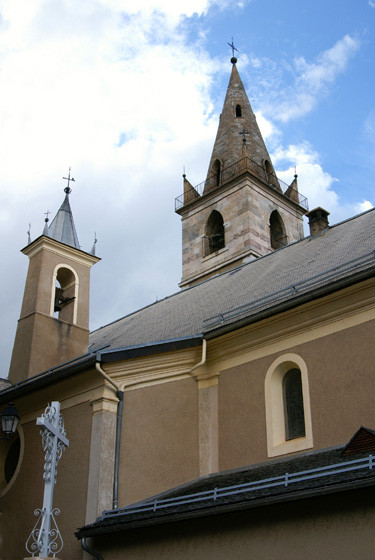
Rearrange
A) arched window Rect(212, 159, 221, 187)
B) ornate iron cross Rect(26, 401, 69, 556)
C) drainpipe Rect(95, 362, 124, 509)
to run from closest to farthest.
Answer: ornate iron cross Rect(26, 401, 69, 556) → drainpipe Rect(95, 362, 124, 509) → arched window Rect(212, 159, 221, 187)

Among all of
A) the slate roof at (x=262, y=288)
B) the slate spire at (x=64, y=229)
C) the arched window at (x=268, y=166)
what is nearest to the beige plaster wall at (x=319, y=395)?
the slate roof at (x=262, y=288)

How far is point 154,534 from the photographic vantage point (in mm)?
9938

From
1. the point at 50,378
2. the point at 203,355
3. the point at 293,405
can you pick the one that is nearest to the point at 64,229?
the point at 50,378

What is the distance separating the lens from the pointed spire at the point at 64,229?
62.3ft

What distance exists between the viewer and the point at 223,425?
39.9 ft

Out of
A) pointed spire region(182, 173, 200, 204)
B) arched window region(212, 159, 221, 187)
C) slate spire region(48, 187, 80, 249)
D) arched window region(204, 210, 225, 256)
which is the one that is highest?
arched window region(212, 159, 221, 187)

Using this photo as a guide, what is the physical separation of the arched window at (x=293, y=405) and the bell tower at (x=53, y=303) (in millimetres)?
6942

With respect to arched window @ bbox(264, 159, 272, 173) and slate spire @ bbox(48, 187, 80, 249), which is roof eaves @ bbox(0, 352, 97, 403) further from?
arched window @ bbox(264, 159, 272, 173)

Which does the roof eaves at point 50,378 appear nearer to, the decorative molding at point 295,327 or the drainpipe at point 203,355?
the drainpipe at point 203,355

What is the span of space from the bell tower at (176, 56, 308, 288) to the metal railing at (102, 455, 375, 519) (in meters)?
23.2

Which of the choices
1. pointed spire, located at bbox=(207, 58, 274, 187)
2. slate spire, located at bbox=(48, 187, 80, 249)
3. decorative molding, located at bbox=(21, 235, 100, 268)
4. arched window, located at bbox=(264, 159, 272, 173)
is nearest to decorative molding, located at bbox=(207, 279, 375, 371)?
decorative molding, located at bbox=(21, 235, 100, 268)

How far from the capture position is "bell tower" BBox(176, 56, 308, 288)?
34219 mm

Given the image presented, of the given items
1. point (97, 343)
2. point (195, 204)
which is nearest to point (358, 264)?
point (97, 343)

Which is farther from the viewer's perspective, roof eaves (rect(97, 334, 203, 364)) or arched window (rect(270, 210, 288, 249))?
arched window (rect(270, 210, 288, 249))
